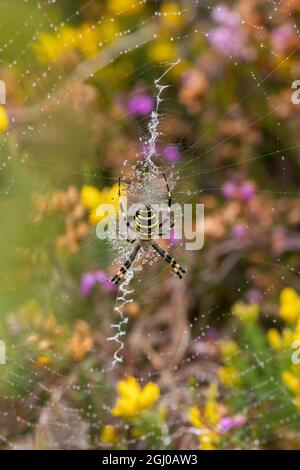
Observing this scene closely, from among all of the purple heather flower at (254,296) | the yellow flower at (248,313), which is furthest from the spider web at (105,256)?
the yellow flower at (248,313)

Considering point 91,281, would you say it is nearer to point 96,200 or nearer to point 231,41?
point 96,200

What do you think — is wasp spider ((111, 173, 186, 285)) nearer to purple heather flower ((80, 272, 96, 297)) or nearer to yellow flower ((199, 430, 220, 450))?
purple heather flower ((80, 272, 96, 297))

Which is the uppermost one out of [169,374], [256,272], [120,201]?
[120,201]

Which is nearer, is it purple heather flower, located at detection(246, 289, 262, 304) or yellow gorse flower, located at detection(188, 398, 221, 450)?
yellow gorse flower, located at detection(188, 398, 221, 450)

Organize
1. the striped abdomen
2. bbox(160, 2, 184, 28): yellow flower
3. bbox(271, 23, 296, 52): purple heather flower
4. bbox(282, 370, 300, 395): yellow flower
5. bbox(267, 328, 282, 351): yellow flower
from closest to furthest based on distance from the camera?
the striped abdomen → bbox(282, 370, 300, 395): yellow flower → bbox(267, 328, 282, 351): yellow flower → bbox(160, 2, 184, 28): yellow flower → bbox(271, 23, 296, 52): purple heather flower

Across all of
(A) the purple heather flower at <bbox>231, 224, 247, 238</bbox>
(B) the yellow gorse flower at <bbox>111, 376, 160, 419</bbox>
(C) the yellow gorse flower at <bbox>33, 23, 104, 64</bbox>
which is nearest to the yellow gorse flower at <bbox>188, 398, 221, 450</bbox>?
(B) the yellow gorse flower at <bbox>111, 376, 160, 419</bbox>

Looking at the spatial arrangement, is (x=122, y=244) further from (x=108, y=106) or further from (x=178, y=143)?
(x=108, y=106)

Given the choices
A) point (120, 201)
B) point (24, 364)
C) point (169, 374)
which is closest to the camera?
point (120, 201)
